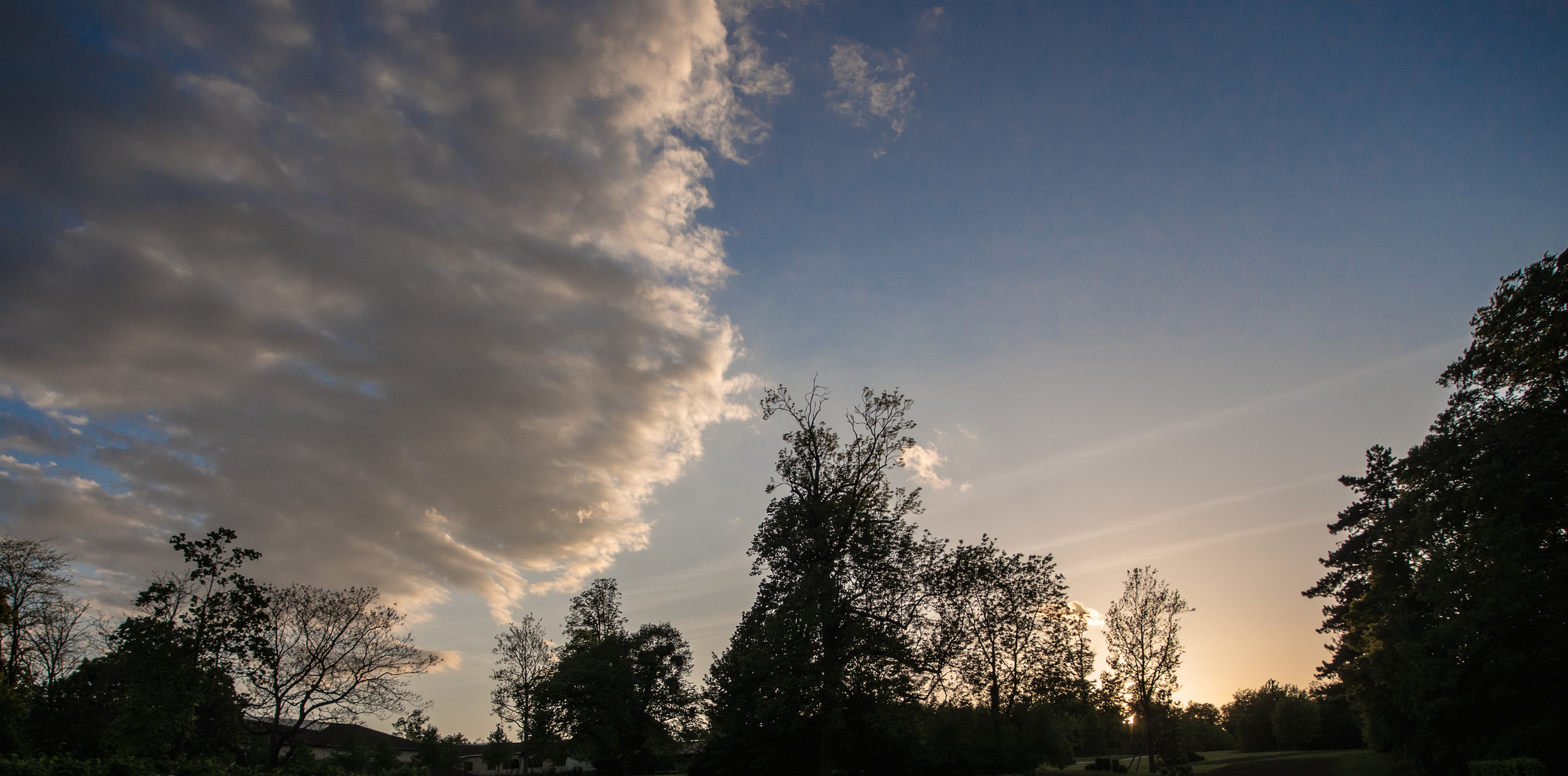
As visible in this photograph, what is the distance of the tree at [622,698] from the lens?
49.3 m

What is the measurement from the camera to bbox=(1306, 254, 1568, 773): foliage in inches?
992

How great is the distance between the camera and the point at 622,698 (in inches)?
1976

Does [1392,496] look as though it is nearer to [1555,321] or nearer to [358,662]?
[1555,321]

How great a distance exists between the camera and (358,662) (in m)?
42.5

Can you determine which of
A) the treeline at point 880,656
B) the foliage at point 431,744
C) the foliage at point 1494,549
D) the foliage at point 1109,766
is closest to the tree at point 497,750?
the foliage at point 431,744

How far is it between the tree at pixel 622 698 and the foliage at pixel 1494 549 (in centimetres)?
4304

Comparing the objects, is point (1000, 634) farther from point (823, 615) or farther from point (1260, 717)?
point (1260, 717)

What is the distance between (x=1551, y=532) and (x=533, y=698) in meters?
55.7

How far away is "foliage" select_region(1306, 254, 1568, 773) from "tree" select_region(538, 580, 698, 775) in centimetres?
4304

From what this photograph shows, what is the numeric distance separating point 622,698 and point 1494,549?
155 feet

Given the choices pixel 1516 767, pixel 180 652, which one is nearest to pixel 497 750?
pixel 180 652

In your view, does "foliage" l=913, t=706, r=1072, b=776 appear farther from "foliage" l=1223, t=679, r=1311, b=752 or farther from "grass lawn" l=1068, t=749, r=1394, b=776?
"foliage" l=1223, t=679, r=1311, b=752

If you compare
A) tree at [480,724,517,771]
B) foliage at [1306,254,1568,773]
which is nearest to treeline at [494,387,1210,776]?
A: foliage at [1306,254,1568,773]

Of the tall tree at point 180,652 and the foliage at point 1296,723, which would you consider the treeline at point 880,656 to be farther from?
the foliage at point 1296,723
